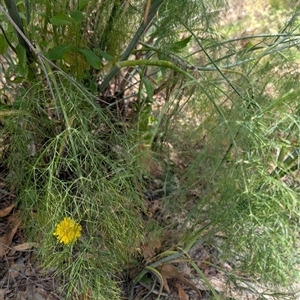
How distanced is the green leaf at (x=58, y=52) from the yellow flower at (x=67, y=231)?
40cm

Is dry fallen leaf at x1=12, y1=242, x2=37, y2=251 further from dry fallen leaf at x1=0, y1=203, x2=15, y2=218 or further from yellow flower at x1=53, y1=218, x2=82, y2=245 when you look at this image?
yellow flower at x1=53, y1=218, x2=82, y2=245

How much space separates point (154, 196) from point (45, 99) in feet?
1.67

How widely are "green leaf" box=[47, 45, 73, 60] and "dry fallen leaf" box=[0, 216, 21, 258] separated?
49 centimetres

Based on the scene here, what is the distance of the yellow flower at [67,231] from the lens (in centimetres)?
104

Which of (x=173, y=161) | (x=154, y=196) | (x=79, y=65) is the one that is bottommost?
(x=154, y=196)

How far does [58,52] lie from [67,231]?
1.45 ft

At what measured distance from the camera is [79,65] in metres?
1.29

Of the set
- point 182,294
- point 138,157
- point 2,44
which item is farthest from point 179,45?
point 182,294

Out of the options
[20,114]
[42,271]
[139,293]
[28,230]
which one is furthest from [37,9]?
[139,293]

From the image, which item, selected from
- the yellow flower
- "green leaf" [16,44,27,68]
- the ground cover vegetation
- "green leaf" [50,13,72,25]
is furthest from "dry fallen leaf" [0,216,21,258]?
"green leaf" [50,13,72,25]

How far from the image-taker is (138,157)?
1250mm

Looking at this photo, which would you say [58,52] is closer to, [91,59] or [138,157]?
[91,59]

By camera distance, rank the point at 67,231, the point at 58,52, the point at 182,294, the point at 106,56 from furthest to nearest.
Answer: the point at 182,294
the point at 106,56
the point at 58,52
the point at 67,231

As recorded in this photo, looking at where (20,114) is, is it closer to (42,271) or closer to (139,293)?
(42,271)
